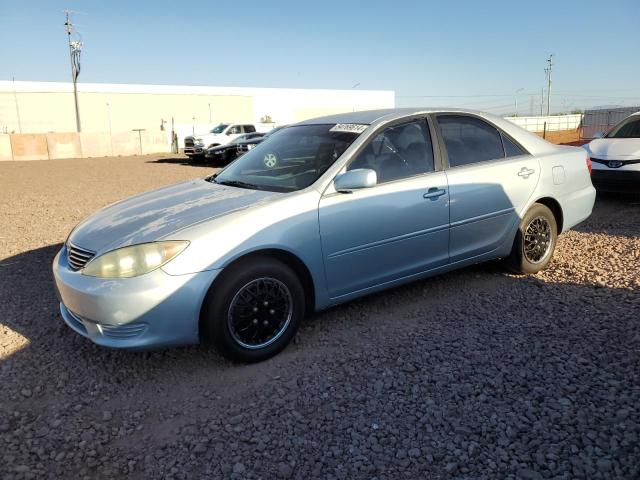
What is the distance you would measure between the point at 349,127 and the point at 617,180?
569 centimetres

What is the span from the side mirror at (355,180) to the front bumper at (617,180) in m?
5.91

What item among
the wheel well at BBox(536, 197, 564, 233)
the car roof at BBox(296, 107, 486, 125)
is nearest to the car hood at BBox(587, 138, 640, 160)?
the wheel well at BBox(536, 197, 564, 233)

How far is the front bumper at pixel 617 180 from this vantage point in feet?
24.9

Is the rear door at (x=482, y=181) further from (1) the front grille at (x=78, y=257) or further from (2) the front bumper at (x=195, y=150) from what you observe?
(2) the front bumper at (x=195, y=150)

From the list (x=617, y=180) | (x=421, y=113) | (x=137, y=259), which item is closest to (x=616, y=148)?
(x=617, y=180)

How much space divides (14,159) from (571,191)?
31.0 meters

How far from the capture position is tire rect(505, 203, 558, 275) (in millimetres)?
4625

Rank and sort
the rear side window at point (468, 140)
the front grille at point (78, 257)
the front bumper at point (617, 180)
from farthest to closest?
the front bumper at point (617, 180), the rear side window at point (468, 140), the front grille at point (78, 257)

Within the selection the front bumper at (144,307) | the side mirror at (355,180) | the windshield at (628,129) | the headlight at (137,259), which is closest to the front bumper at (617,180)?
the windshield at (628,129)

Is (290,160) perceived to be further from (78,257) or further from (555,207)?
(555,207)

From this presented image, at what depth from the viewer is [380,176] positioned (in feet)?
12.4

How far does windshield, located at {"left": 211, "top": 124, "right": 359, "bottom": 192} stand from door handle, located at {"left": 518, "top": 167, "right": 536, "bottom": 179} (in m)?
1.66

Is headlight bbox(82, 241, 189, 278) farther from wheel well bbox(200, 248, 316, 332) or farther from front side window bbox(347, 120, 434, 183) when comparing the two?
front side window bbox(347, 120, 434, 183)

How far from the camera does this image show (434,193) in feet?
12.9
